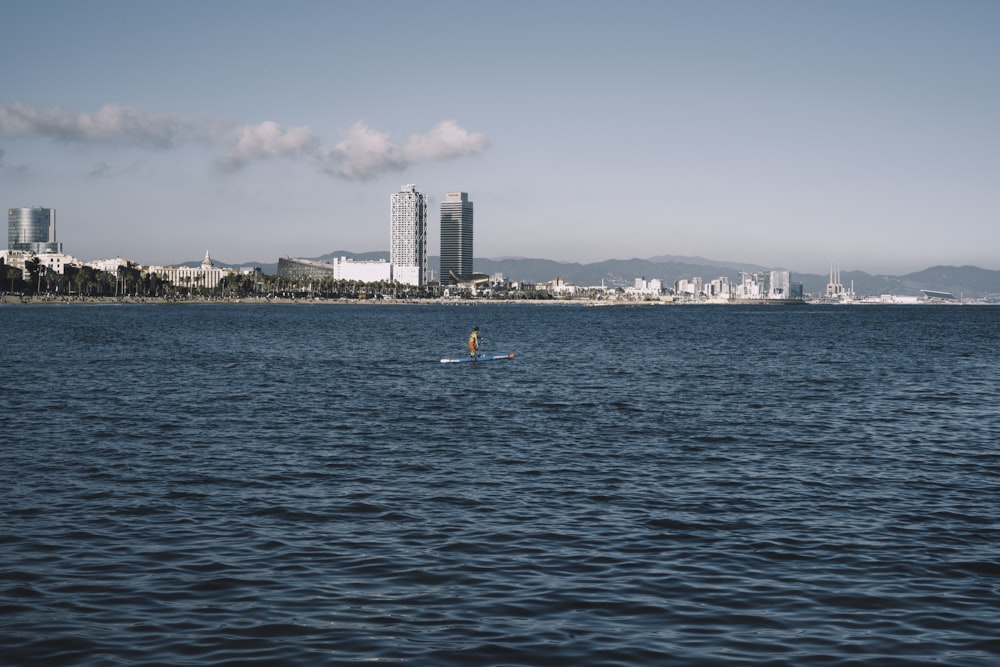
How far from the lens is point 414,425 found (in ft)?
125

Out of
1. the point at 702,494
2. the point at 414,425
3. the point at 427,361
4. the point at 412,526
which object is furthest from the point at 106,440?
the point at 427,361

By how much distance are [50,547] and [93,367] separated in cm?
5068

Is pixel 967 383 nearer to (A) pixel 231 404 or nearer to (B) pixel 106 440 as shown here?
(A) pixel 231 404

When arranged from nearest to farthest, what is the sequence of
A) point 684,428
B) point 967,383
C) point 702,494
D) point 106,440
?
point 702,494
point 106,440
point 684,428
point 967,383

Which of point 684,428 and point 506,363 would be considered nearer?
point 684,428

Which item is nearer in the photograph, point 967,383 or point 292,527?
point 292,527

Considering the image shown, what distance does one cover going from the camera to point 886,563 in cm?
1905

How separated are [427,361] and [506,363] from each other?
6.58m

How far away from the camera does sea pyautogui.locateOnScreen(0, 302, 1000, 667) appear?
1476 centimetres

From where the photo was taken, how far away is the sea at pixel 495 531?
581 inches

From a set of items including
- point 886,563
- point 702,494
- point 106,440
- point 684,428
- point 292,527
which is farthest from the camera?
point 684,428

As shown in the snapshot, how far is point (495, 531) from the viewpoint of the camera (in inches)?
828

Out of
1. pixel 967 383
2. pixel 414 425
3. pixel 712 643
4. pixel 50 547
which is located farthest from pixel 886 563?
pixel 967 383

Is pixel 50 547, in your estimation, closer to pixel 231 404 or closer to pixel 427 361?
pixel 231 404
